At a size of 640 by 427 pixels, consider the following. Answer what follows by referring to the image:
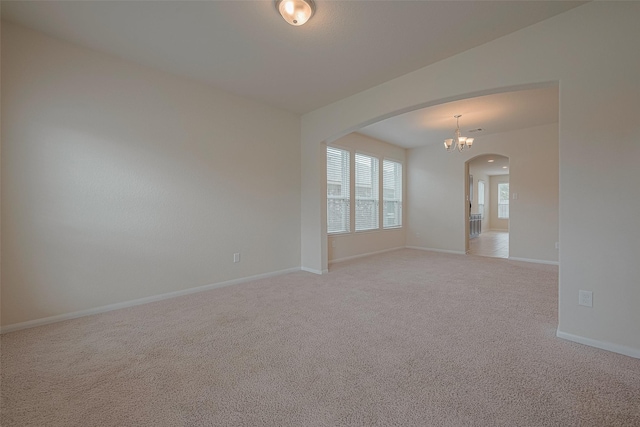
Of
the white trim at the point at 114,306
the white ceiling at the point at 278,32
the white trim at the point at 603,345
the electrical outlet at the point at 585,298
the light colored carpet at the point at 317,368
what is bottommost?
the light colored carpet at the point at 317,368

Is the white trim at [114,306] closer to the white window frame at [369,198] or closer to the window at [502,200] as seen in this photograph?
the white window frame at [369,198]

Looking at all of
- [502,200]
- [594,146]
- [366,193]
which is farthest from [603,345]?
[502,200]

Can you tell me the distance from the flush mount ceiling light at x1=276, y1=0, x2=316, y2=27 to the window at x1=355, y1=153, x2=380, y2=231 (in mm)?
3841

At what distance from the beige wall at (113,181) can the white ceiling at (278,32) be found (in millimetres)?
346

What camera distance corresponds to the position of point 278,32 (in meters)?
2.40

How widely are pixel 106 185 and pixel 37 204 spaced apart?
0.55m

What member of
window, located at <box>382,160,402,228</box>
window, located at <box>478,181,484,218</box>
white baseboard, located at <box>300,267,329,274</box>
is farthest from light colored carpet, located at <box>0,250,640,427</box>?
window, located at <box>478,181,484,218</box>

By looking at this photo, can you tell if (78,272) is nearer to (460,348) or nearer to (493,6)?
(460,348)

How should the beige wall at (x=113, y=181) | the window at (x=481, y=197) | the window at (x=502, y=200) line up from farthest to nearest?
the window at (x=502, y=200) → the window at (x=481, y=197) → the beige wall at (x=113, y=181)

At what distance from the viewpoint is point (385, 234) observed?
6.64m

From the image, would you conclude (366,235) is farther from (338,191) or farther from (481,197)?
(481,197)

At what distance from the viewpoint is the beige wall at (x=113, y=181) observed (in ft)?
7.81

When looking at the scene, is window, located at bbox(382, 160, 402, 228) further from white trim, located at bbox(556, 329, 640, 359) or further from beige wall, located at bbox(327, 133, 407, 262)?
white trim, located at bbox(556, 329, 640, 359)

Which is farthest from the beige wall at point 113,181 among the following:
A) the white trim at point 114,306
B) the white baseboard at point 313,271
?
the white baseboard at point 313,271
